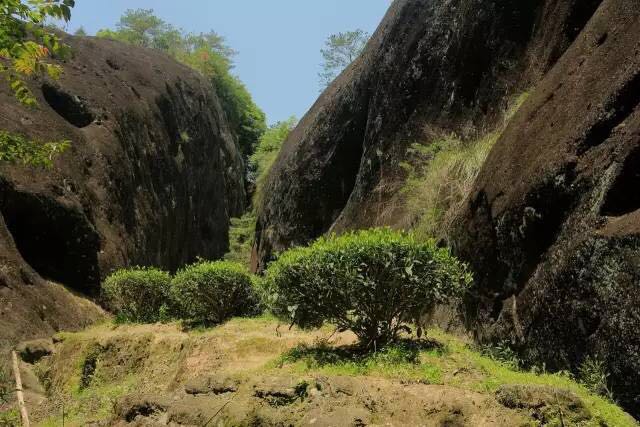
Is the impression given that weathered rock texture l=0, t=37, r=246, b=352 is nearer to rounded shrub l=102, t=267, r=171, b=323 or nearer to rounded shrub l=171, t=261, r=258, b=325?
rounded shrub l=102, t=267, r=171, b=323

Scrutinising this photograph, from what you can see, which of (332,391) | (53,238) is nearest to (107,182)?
(53,238)

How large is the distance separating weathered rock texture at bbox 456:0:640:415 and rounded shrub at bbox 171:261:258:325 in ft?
14.9

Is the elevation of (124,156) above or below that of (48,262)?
above

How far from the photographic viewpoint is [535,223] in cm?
636

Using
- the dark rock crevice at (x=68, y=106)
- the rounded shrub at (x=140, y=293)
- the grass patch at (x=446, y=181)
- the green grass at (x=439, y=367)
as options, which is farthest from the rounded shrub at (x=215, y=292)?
the dark rock crevice at (x=68, y=106)

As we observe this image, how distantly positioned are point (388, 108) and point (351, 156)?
A: 2.60 meters

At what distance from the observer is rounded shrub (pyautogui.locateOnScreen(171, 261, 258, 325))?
10656 millimetres

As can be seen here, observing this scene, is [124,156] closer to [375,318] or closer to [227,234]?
[227,234]

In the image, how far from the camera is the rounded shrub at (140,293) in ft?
42.1

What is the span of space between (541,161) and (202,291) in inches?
252

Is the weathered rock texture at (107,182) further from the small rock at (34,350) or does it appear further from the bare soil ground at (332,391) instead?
the bare soil ground at (332,391)

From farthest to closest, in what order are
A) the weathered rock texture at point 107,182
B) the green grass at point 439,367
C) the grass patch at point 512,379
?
1. the weathered rock texture at point 107,182
2. the green grass at point 439,367
3. the grass patch at point 512,379

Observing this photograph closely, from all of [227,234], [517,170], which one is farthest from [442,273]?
[227,234]

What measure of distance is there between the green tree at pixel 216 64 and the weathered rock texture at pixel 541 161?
23171 mm
